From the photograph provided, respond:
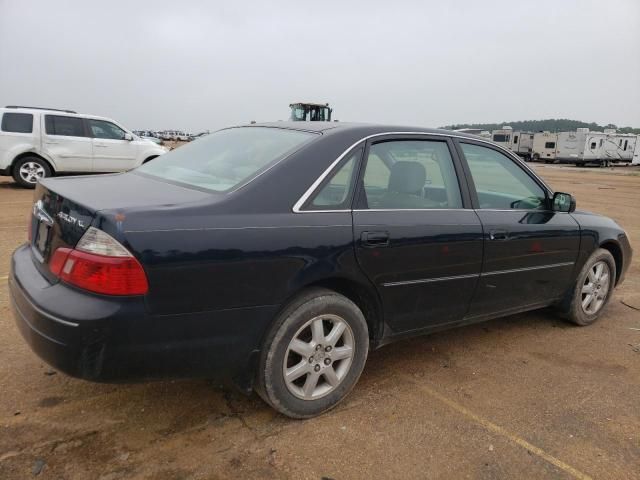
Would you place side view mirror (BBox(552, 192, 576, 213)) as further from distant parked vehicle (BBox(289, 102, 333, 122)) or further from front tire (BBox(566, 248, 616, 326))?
distant parked vehicle (BBox(289, 102, 333, 122))

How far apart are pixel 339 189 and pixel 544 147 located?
45.1m

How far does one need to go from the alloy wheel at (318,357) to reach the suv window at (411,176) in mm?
706

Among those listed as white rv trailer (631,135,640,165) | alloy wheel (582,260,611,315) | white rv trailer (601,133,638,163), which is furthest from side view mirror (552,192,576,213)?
white rv trailer (631,135,640,165)

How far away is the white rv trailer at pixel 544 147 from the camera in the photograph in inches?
1663

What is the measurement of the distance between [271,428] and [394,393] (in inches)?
32.0

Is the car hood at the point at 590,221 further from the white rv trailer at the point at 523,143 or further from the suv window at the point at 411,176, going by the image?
the white rv trailer at the point at 523,143

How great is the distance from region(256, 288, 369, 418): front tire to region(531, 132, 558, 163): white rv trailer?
43.9m

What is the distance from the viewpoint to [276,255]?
97.8 inches

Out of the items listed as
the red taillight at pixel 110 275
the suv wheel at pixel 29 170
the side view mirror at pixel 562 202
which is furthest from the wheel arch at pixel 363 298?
the suv wheel at pixel 29 170

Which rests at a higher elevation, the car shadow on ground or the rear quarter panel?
the rear quarter panel

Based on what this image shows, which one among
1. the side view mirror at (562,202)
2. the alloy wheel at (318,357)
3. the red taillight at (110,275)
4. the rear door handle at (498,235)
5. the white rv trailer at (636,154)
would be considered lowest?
the alloy wheel at (318,357)

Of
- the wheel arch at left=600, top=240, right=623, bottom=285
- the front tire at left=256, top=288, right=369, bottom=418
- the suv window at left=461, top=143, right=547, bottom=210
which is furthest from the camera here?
the wheel arch at left=600, top=240, right=623, bottom=285

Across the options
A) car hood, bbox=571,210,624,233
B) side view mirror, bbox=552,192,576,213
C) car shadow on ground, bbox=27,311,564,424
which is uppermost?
side view mirror, bbox=552,192,576,213

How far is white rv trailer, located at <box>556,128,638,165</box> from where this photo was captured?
40.1 metres
